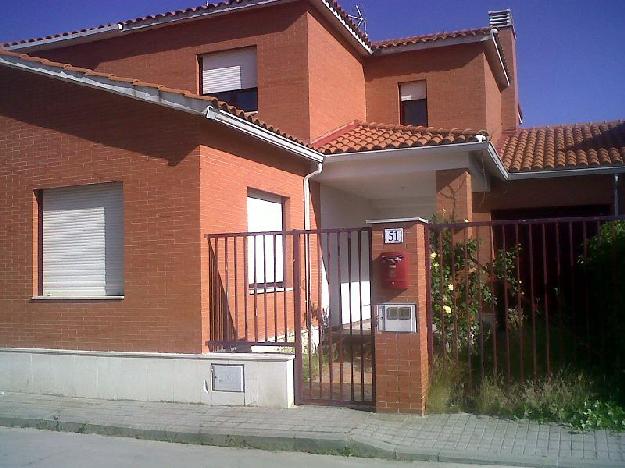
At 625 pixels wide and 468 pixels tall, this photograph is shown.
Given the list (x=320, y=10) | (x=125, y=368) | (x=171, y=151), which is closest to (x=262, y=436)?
(x=125, y=368)

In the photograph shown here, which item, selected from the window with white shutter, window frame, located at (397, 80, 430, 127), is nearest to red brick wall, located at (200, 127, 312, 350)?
the window with white shutter

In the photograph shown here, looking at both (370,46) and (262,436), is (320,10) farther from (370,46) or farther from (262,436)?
(262,436)

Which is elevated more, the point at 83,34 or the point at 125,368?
the point at 83,34

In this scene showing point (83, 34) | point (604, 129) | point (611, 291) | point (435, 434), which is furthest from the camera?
point (604, 129)

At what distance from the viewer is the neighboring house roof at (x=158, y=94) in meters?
7.81

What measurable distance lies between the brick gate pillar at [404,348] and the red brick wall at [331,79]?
4.73 metres

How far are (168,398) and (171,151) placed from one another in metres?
3.16

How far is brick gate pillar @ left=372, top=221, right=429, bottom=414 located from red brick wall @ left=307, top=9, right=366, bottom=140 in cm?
473

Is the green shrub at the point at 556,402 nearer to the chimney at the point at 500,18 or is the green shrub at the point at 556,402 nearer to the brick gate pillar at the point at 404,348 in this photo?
the brick gate pillar at the point at 404,348

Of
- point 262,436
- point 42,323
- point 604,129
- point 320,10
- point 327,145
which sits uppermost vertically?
point 320,10

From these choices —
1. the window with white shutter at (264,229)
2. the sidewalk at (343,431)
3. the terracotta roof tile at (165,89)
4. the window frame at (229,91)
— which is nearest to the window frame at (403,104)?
the window frame at (229,91)

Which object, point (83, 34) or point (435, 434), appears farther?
point (83, 34)

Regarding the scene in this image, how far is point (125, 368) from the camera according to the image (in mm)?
8359

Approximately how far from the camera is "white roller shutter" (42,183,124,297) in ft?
28.7
